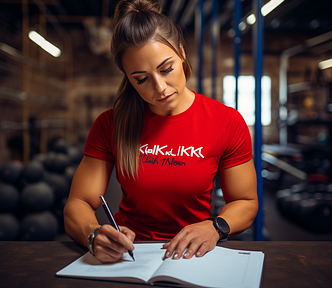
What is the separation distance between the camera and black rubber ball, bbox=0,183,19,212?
2.55 meters

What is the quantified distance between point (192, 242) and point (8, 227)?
2.18 metres

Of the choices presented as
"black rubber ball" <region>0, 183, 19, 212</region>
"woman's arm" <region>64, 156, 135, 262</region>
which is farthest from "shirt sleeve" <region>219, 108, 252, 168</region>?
"black rubber ball" <region>0, 183, 19, 212</region>

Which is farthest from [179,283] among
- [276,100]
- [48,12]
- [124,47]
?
[276,100]

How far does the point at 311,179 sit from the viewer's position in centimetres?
383

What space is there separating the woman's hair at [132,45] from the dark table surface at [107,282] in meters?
0.36

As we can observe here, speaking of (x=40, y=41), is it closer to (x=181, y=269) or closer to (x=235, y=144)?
(x=235, y=144)

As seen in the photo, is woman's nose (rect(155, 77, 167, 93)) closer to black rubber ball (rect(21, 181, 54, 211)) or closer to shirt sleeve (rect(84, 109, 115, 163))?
shirt sleeve (rect(84, 109, 115, 163))

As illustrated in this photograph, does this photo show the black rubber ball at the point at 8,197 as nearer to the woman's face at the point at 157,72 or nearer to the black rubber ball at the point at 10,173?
the black rubber ball at the point at 10,173

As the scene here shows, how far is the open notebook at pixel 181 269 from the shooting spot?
0.63m

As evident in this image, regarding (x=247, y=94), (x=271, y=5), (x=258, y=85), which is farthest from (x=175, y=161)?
(x=247, y=94)

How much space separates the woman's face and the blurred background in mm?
412

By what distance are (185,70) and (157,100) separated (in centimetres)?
18

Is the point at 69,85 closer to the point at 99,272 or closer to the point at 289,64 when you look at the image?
the point at 289,64

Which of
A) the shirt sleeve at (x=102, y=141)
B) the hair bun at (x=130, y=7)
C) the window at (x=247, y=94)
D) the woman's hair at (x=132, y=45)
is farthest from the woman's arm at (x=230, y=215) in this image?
the window at (x=247, y=94)
